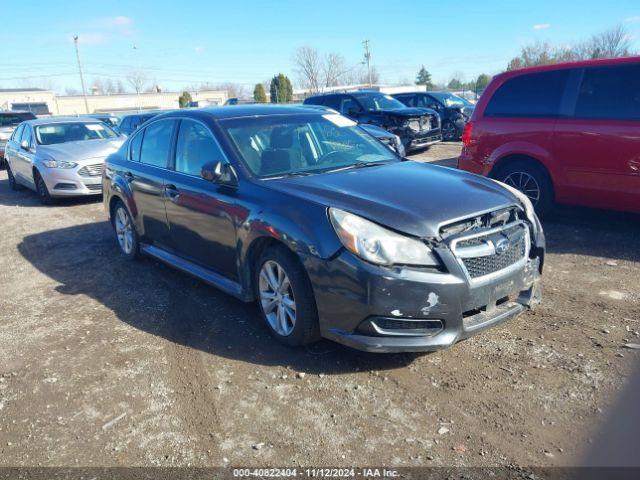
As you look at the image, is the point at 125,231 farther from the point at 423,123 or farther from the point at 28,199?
the point at 423,123

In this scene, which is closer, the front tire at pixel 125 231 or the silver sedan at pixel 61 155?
the front tire at pixel 125 231

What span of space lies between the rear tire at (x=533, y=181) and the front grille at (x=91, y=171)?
725 cm

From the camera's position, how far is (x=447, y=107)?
17.2 metres

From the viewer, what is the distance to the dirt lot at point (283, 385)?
2.78m

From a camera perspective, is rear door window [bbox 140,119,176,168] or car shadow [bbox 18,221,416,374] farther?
rear door window [bbox 140,119,176,168]

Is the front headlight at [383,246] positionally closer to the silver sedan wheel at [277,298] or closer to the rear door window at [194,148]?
the silver sedan wheel at [277,298]

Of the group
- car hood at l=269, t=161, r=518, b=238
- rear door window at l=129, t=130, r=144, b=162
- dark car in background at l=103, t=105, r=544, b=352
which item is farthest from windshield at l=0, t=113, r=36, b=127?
car hood at l=269, t=161, r=518, b=238

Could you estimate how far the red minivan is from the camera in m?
5.61

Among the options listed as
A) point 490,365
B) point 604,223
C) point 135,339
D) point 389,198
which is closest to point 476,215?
point 389,198

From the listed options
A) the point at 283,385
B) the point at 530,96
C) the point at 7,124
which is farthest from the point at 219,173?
the point at 7,124

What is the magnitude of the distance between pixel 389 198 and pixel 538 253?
1208 millimetres

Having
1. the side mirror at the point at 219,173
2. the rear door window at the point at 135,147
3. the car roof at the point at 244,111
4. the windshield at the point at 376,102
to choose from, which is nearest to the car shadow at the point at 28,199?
the rear door window at the point at 135,147

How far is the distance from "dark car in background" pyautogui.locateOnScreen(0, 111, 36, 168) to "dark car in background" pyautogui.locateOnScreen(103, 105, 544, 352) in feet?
47.9

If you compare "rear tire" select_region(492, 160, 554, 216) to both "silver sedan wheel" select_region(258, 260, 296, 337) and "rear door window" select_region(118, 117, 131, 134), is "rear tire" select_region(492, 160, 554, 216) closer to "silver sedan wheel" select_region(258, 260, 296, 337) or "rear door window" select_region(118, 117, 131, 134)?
"silver sedan wheel" select_region(258, 260, 296, 337)
